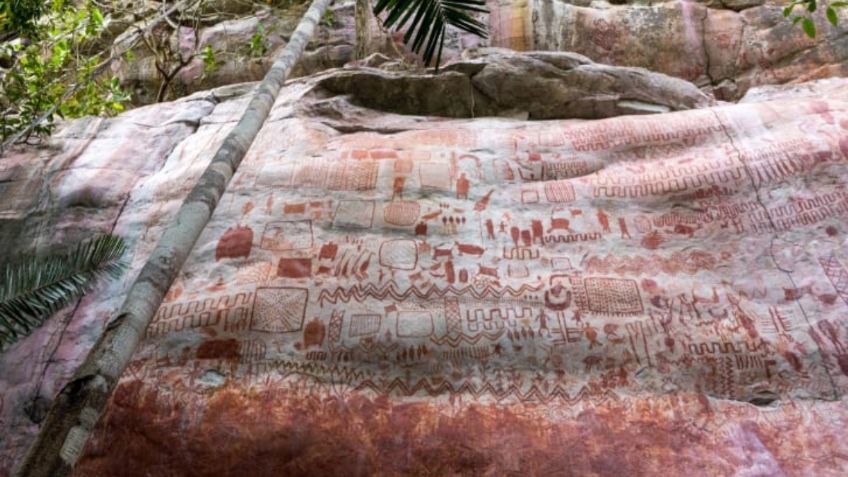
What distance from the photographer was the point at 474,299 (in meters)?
4.70

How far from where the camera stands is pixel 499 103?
22.3 feet

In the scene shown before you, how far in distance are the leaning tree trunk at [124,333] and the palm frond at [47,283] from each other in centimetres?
131

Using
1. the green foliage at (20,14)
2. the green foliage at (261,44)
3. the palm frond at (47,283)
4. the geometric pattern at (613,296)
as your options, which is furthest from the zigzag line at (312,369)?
the green foliage at (261,44)

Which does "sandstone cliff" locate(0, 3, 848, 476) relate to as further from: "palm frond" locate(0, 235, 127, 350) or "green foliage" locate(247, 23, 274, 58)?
"green foliage" locate(247, 23, 274, 58)

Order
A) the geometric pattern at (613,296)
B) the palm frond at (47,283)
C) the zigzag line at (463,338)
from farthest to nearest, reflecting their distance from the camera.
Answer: the geometric pattern at (613,296), the zigzag line at (463,338), the palm frond at (47,283)

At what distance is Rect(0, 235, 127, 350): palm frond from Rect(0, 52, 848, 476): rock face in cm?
43

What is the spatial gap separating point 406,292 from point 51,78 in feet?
18.3

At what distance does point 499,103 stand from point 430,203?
1.84 m

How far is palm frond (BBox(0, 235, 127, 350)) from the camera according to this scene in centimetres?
392

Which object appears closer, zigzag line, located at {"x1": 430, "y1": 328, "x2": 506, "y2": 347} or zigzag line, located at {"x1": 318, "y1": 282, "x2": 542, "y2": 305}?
zigzag line, located at {"x1": 430, "y1": 328, "x2": 506, "y2": 347}

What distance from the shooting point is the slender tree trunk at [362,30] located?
332 inches

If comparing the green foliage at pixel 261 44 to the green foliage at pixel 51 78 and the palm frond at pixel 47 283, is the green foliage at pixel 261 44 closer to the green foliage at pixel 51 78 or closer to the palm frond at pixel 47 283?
the green foliage at pixel 51 78

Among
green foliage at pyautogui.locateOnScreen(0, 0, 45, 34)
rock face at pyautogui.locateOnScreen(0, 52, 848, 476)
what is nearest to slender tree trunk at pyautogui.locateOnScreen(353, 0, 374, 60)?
rock face at pyautogui.locateOnScreen(0, 52, 848, 476)

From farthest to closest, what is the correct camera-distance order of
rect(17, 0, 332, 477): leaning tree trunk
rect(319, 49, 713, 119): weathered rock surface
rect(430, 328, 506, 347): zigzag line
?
rect(319, 49, 713, 119): weathered rock surface → rect(430, 328, 506, 347): zigzag line → rect(17, 0, 332, 477): leaning tree trunk
